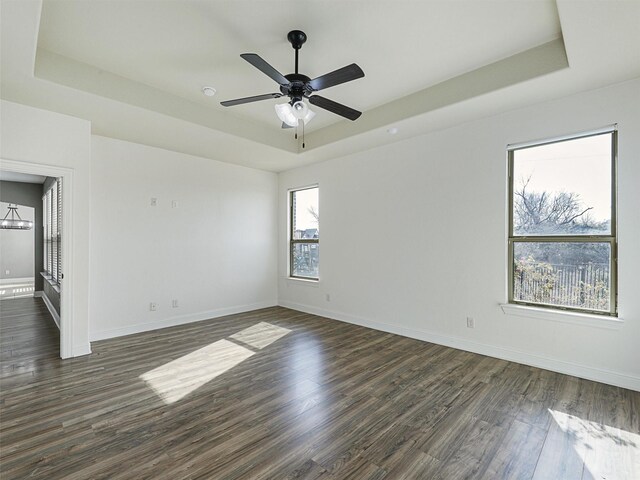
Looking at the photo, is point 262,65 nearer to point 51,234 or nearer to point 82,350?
point 82,350

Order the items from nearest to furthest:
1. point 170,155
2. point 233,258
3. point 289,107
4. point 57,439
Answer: point 57,439 < point 289,107 < point 170,155 < point 233,258

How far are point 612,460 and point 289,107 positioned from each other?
11.0ft

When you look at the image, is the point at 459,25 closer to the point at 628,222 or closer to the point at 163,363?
the point at 628,222

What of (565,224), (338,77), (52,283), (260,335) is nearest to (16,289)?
(52,283)

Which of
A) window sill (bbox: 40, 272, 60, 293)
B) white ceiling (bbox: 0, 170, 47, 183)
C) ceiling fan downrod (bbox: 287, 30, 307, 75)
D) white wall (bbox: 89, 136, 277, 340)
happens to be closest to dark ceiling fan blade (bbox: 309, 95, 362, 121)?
ceiling fan downrod (bbox: 287, 30, 307, 75)

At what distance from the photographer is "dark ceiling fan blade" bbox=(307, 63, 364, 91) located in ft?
7.00

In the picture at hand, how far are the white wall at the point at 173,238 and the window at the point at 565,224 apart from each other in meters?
4.31

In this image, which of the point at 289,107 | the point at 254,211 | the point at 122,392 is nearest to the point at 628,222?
the point at 289,107

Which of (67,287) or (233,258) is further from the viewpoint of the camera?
(233,258)

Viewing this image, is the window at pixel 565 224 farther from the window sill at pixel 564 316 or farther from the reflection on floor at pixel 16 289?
the reflection on floor at pixel 16 289

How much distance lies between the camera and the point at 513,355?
3.45 metres

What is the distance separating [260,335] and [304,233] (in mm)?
2335

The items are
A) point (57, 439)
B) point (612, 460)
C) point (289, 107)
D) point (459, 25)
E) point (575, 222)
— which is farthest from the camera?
point (575, 222)

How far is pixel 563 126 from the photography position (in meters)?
3.16
